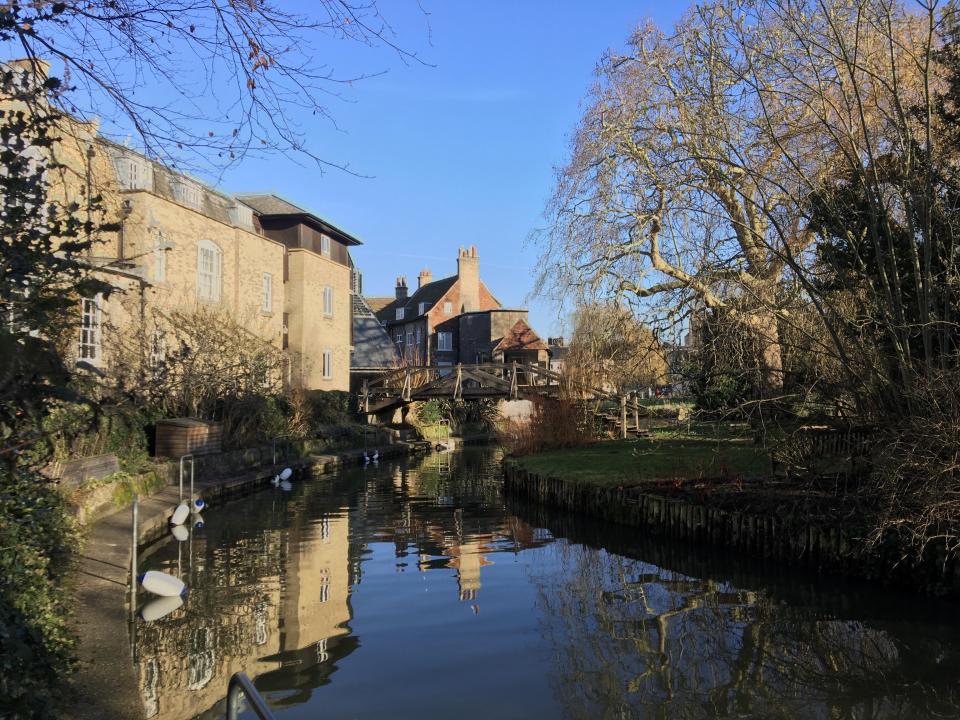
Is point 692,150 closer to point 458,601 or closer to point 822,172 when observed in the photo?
point 822,172

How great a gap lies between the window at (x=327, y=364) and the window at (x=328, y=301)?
1938 millimetres

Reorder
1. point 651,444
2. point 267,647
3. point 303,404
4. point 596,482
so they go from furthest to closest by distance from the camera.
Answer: point 303,404
point 651,444
point 596,482
point 267,647

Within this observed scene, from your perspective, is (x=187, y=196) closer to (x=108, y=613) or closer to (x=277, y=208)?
(x=277, y=208)

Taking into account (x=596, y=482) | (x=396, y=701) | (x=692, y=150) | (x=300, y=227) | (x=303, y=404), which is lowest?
(x=396, y=701)

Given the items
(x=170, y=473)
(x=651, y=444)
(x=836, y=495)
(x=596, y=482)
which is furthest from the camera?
(x=651, y=444)

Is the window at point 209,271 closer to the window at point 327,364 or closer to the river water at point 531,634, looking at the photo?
the window at point 327,364

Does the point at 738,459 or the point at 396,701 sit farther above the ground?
the point at 738,459

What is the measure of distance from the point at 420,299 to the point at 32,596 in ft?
194

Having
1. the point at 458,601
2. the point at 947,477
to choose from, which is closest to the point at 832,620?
the point at 947,477

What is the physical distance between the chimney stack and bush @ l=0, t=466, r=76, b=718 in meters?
53.0

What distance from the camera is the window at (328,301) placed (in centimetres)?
3797

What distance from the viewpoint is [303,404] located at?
2947cm

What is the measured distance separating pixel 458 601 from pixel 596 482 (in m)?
6.50

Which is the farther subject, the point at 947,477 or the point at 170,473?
the point at 170,473
